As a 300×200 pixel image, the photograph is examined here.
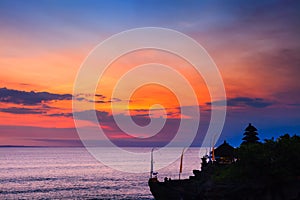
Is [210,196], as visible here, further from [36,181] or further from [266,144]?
[36,181]

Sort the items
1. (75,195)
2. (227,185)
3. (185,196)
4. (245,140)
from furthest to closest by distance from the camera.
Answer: (75,195)
(245,140)
(185,196)
(227,185)

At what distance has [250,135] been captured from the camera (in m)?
63.2

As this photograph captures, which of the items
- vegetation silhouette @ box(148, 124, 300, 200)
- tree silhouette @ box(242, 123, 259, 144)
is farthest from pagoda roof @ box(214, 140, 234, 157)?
vegetation silhouette @ box(148, 124, 300, 200)

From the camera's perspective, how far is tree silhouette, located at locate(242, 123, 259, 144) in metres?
62.8

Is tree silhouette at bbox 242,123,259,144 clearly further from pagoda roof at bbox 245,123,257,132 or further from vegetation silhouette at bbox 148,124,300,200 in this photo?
vegetation silhouette at bbox 148,124,300,200

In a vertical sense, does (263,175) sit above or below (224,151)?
below

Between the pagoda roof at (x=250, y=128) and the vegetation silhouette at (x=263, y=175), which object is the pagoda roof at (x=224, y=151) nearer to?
the pagoda roof at (x=250, y=128)

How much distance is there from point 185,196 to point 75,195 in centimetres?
3153

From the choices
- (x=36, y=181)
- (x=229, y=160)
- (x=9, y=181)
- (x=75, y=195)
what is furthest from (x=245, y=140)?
(x=9, y=181)

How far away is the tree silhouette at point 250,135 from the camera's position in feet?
Result: 206

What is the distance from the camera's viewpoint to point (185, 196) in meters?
54.6

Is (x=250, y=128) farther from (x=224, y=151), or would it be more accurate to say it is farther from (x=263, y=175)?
(x=263, y=175)

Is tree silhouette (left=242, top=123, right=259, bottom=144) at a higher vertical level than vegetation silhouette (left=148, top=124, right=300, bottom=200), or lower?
higher

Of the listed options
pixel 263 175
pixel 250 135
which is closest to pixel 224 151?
pixel 250 135
